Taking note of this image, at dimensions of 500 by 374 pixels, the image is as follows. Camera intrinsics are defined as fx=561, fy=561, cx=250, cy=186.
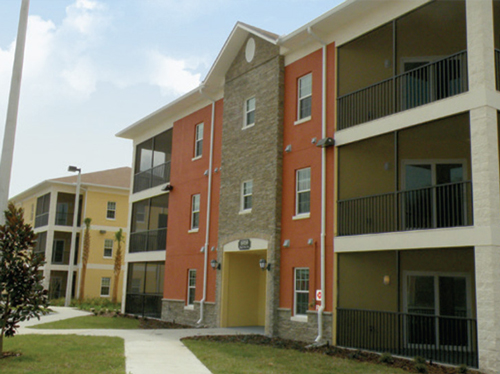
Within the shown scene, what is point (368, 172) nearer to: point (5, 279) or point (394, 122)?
point (394, 122)

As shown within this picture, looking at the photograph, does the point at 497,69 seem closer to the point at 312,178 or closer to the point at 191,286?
the point at 312,178

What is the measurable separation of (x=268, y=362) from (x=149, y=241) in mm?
16273

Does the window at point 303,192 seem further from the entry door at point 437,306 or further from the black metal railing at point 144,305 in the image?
the black metal railing at point 144,305

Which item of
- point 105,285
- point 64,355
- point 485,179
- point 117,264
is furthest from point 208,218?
point 105,285

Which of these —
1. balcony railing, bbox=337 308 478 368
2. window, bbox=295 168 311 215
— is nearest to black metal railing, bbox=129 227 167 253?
window, bbox=295 168 311 215

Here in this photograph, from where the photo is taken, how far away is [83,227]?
4262 cm

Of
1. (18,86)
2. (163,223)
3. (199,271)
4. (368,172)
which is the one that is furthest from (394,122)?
(163,223)

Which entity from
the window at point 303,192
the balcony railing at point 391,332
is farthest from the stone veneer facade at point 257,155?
the balcony railing at point 391,332

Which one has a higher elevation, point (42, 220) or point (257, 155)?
point (257, 155)

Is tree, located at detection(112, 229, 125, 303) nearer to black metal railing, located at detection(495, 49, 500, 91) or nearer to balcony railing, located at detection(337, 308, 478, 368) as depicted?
balcony railing, located at detection(337, 308, 478, 368)

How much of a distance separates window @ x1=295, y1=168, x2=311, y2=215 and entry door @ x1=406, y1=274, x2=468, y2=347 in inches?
149

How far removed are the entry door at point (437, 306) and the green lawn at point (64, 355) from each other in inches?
315

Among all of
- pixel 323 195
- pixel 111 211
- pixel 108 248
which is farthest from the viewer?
pixel 111 211

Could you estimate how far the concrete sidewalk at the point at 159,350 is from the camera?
11.0m
